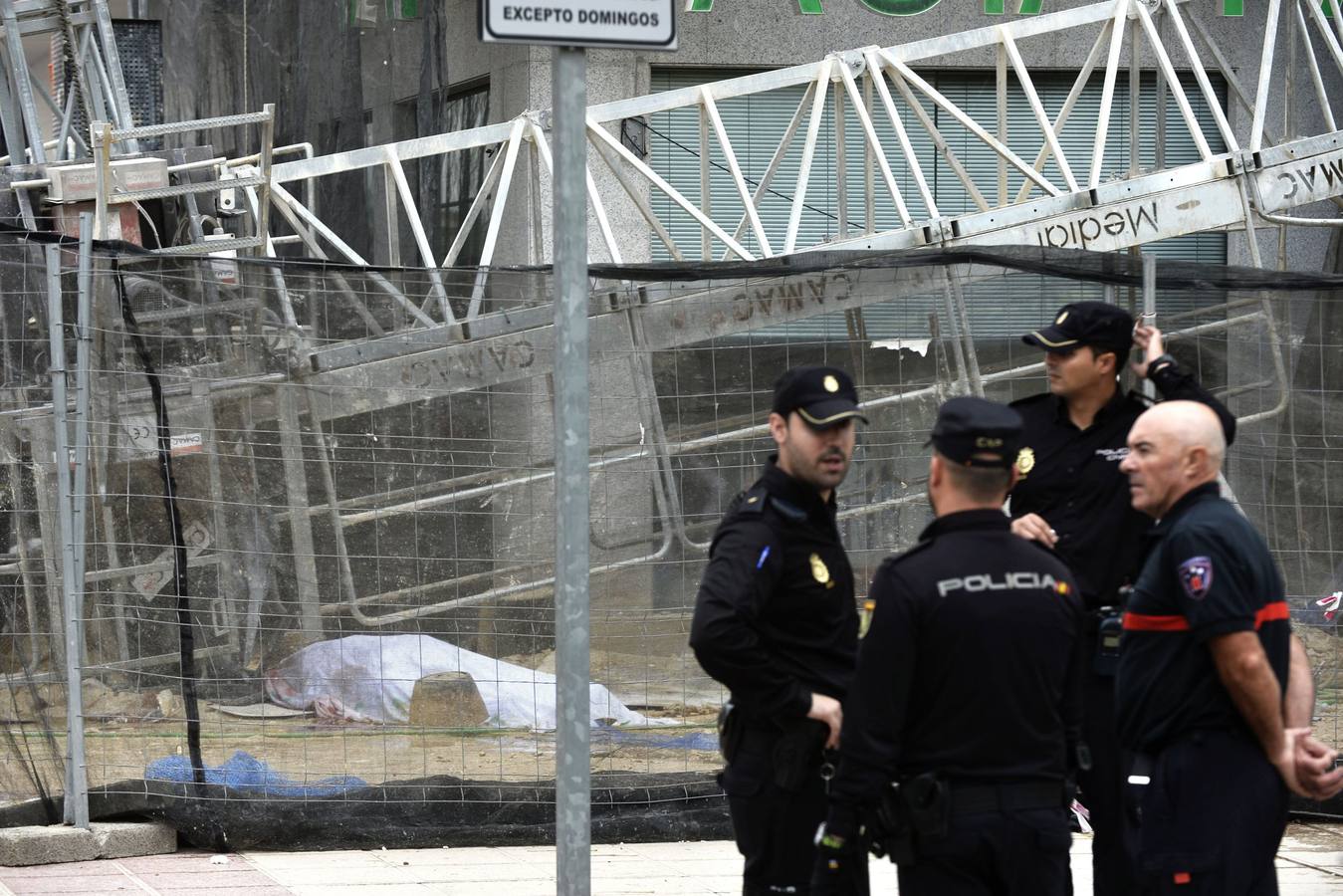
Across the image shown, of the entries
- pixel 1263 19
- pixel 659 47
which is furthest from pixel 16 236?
pixel 1263 19

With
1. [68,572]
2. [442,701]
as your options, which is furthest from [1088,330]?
[68,572]

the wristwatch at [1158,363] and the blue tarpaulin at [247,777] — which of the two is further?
the blue tarpaulin at [247,777]

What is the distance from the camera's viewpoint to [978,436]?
380cm

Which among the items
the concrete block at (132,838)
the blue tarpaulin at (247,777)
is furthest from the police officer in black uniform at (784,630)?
the concrete block at (132,838)

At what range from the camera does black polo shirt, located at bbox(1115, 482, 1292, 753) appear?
401 centimetres

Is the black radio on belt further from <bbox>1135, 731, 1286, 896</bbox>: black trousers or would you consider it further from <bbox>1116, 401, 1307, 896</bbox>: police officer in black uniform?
<bbox>1135, 731, 1286, 896</bbox>: black trousers

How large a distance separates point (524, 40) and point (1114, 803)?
2.82m

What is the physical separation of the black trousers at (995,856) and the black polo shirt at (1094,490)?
1.39m

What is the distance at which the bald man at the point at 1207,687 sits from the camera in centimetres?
402

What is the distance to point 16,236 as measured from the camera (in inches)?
265

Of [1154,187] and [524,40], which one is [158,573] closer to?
[524,40]

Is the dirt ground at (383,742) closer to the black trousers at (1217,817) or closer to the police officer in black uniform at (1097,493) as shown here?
the police officer in black uniform at (1097,493)

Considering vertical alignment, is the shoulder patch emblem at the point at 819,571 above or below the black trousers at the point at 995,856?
above

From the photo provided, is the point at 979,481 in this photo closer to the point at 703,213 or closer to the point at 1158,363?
the point at 1158,363
